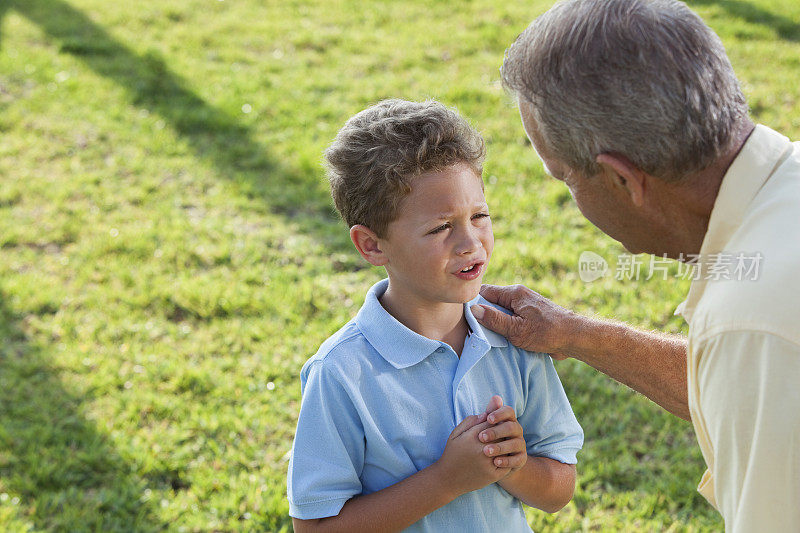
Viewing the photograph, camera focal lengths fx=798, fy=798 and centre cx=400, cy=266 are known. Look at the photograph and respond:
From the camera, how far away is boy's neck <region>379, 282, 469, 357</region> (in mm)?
1976

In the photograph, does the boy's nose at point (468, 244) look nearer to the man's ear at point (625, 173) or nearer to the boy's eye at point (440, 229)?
the boy's eye at point (440, 229)

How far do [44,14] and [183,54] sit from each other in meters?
2.15

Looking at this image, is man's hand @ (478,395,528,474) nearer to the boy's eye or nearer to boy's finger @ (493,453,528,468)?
boy's finger @ (493,453,528,468)

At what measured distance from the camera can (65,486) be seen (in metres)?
3.36

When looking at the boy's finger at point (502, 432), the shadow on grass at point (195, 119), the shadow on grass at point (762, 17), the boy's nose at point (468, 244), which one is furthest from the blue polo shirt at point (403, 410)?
the shadow on grass at point (762, 17)

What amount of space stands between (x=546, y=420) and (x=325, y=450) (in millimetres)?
575

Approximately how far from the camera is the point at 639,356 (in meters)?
2.33

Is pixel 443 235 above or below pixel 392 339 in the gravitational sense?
above

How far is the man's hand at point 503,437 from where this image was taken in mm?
1768

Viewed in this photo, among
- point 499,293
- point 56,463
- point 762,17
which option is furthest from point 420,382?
point 762,17

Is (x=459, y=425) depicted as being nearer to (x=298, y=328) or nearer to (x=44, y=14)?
(x=298, y=328)

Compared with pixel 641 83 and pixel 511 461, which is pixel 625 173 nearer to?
pixel 641 83

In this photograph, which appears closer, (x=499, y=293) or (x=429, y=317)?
(x=429, y=317)

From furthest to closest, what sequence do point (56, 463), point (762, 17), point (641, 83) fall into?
point (762, 17), point (56, 463), point (641, 83)
